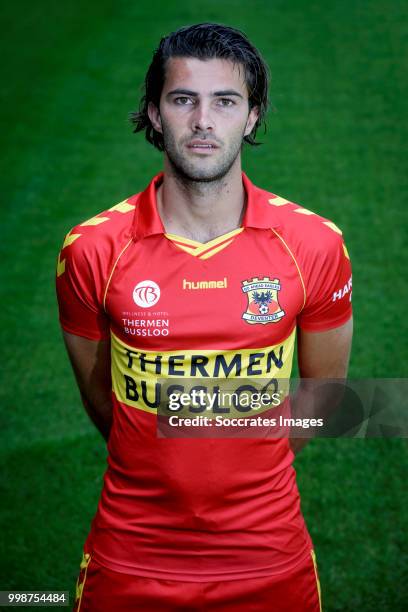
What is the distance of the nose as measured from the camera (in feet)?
8.95

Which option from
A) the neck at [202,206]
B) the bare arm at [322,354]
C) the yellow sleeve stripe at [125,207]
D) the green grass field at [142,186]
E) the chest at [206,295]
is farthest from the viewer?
the green grass field at [142,186]

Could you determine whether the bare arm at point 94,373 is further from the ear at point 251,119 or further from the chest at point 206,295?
the ear at point 251,119

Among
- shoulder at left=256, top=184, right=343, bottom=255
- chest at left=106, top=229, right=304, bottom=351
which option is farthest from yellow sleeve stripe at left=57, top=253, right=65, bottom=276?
shoulder at left=256, top=184, right=343, bottom=255

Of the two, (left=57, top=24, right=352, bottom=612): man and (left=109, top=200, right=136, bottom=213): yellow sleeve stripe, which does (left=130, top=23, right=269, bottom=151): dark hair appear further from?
(left=109, top=200, right=136, bottom=213): yellow sleeve stripe

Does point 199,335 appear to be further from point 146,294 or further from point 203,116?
point 203,116

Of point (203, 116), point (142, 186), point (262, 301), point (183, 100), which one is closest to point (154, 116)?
point (183, 100)

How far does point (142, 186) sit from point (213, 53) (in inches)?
207

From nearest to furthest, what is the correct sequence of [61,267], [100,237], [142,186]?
1. [100,237]
2. [61,267]
3. [142,186]

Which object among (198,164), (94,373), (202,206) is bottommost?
(94,373)

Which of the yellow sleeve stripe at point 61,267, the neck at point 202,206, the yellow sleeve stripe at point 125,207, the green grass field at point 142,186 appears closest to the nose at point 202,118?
the neck at point 202,206

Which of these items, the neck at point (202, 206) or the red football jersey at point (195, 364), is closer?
the red football jersey at point (195, 364)

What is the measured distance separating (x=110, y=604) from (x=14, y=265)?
15.2 feet

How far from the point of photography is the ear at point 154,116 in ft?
10.1

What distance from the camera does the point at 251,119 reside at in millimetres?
3062
